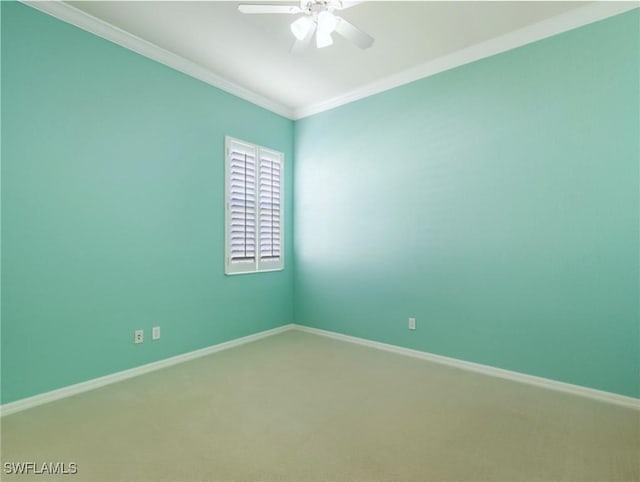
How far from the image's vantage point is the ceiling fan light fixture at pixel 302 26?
220 cm

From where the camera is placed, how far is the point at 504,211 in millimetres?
2955

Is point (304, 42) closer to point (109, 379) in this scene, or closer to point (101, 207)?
point (101, 207)

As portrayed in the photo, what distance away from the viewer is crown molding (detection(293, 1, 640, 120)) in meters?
2.50

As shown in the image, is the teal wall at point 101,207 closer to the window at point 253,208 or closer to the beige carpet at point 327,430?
the window at point 253,208

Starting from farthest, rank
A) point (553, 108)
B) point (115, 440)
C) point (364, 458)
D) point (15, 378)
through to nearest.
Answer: point (553, 108)
point (15, 378)
point (115, 440)
point (364, 458)

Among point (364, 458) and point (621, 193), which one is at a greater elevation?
point (621, 193)

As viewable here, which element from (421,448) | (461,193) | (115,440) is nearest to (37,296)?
(115,440)

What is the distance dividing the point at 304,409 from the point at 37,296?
2.12m

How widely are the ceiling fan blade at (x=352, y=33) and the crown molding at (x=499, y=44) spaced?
51.4 inches

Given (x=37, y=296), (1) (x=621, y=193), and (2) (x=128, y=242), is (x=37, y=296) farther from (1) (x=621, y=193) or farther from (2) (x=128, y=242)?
(1) (x=621, y=193)

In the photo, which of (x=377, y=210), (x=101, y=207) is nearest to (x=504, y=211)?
(x=377, y=210)

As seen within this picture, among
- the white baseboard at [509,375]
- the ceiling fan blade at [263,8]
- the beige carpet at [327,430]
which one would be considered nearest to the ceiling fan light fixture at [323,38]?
the ceiling fan blade at [263,8]

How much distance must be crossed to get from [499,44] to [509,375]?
293 centimetres

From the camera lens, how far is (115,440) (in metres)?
1.97
